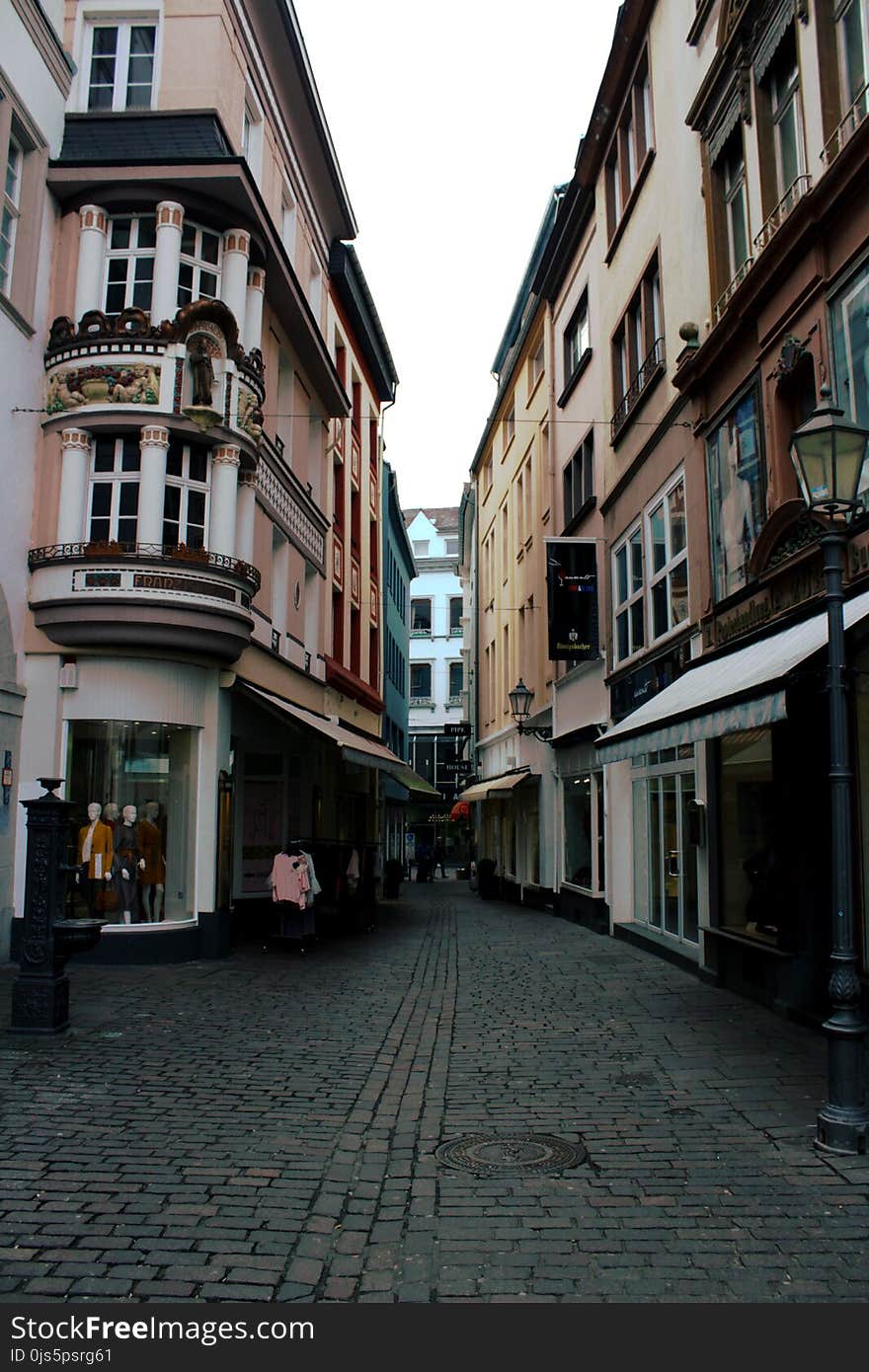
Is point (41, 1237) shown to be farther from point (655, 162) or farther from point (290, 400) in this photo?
point (290, 400)

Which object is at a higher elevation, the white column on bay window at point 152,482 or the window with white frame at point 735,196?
the window with white frame at point 735,196

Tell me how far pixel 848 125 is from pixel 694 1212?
27.0ft

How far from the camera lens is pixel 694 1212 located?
16.2 feet

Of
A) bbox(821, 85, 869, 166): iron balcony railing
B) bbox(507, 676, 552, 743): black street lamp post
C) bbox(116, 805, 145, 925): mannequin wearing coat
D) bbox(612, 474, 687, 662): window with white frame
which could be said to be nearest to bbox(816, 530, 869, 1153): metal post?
bbox(821, 85, 869, 166): iron balcony railing

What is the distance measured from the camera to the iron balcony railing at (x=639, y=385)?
14.8m

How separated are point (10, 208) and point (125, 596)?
550 cm

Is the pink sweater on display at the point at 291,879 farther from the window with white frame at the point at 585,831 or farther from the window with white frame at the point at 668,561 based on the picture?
the window with white frame at the point at 668,561

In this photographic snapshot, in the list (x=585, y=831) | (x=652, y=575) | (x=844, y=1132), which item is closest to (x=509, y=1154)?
(x=844, y=1132)

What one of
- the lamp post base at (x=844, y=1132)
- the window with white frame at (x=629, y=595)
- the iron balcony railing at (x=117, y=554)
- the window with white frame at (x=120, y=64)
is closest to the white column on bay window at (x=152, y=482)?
the iron balcony railing at (x=117, y=554)

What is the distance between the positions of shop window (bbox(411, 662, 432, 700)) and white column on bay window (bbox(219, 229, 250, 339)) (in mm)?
50484

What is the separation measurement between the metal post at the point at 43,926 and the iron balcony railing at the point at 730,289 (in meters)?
8.37

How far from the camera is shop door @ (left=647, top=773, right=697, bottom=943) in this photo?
13250 mm

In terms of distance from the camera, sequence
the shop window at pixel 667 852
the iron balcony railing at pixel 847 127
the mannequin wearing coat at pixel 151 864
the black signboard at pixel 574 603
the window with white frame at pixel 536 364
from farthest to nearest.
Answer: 1. the window with white frame at pixel 536 364
2. the black signboard at pixel 574 603
3. the mannequin wearing coat at pixel 151 864
4. the shop window at pixel 667 852
5. the iron balcony railing at pixel 847 127

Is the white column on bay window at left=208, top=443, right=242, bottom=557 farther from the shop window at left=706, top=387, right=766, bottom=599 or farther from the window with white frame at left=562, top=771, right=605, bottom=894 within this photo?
the window with white frame at left=562, top=771, right=605, bottom=894
